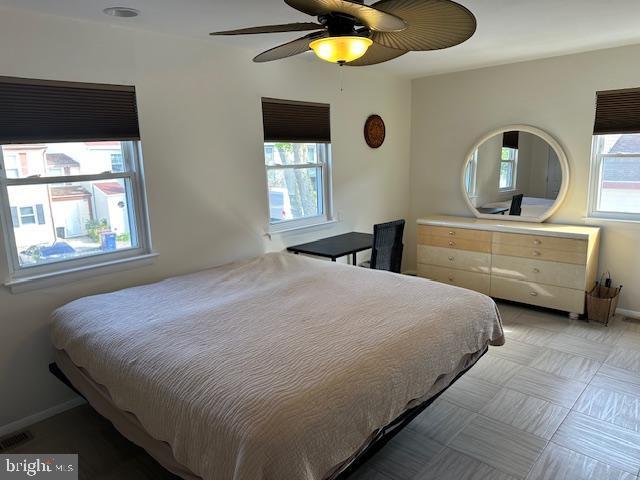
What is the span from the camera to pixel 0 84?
7.73 feet

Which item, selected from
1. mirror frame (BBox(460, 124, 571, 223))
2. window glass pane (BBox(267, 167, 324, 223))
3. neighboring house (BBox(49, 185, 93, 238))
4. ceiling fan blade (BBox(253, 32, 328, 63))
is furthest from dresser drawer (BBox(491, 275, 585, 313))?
neighboring house (BBox(49, 185, 93, 238))

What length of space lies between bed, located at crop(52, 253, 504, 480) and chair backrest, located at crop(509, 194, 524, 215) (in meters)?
2.22

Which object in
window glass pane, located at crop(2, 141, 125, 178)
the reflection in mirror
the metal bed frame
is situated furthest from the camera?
the reflection in mirror

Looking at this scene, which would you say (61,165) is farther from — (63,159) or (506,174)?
(506,174)

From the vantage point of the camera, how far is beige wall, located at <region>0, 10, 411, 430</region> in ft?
8.38

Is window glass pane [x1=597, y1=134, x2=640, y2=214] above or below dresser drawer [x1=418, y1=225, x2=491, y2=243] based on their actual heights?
above

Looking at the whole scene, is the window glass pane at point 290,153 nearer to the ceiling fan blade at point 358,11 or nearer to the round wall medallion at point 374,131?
the round wall medallion at point 374,131

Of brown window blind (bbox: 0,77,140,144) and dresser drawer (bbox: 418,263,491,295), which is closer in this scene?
brown window blind (bbox: 0,77,140,144)

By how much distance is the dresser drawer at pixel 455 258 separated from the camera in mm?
4371

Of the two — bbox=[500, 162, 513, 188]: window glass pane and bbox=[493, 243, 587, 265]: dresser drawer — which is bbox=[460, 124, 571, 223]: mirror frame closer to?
bbox=[500, 162, 513, 188]: window glass pane

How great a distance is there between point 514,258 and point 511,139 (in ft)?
4.07

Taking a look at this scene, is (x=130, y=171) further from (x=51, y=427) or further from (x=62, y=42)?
(x=51, y=427)

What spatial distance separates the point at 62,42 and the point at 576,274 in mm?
4243

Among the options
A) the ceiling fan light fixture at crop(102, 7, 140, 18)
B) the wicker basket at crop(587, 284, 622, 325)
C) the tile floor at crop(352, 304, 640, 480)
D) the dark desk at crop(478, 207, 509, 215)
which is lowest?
the tile floor at crop(352, 304, 640, 480)
